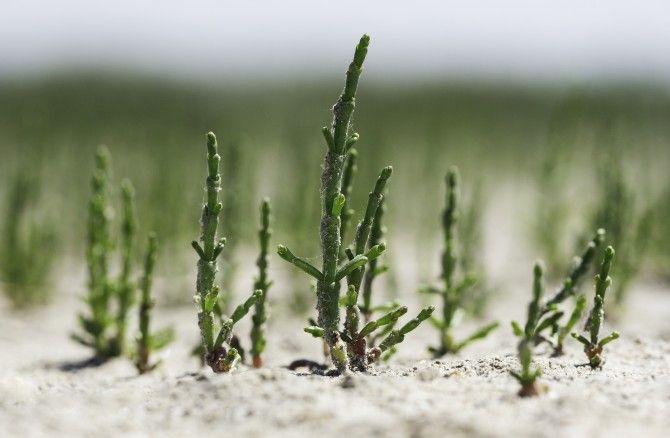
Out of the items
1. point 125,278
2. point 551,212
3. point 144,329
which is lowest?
point 144,329

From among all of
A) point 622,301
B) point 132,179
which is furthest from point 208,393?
point 132,179

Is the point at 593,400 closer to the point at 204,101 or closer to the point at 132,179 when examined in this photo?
the point at 132,179

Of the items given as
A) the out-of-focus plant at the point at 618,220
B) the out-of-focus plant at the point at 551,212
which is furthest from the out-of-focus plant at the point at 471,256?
the out-of-focus plant at the point at 551,212

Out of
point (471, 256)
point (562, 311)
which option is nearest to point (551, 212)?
point (471, 256)

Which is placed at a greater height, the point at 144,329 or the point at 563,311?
the point at 563,311

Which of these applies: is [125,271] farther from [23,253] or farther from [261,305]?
[23,253]

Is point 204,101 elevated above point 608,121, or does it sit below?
above
